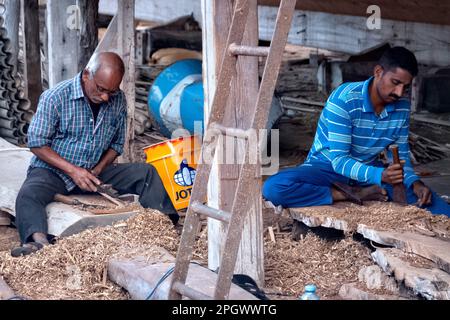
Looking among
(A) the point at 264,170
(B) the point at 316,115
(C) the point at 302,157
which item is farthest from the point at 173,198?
(B) the point at 316,115

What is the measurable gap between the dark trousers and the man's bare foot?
0.10 ft

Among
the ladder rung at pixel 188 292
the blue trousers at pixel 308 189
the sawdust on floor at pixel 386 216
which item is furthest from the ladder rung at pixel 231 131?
the blue trousers at pixel 308 189

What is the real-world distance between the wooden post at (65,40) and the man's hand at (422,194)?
3340 millimetres

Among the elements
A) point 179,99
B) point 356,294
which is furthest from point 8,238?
point 179,99

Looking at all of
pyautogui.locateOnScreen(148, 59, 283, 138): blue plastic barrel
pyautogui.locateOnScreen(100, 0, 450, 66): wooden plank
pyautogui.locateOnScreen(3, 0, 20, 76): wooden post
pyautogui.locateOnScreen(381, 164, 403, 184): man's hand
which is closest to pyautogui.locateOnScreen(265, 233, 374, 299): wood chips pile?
pyautogui.locateOnScreen(381, 164, 403, 184): man's hand

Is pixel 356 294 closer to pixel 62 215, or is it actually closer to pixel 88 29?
pixel 62 215

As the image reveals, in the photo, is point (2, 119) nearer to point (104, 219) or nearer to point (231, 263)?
point (104, 219)

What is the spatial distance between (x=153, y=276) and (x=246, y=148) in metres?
1.10

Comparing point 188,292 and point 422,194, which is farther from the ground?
point 422,194

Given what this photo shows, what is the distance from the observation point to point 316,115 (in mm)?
11125

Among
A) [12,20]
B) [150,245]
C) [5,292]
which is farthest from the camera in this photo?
[12,20]

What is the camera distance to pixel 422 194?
19.4 ft

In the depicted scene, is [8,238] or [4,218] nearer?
[8,238]

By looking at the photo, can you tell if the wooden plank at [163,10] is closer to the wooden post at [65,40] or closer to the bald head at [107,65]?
the wooden post at [65,40]
